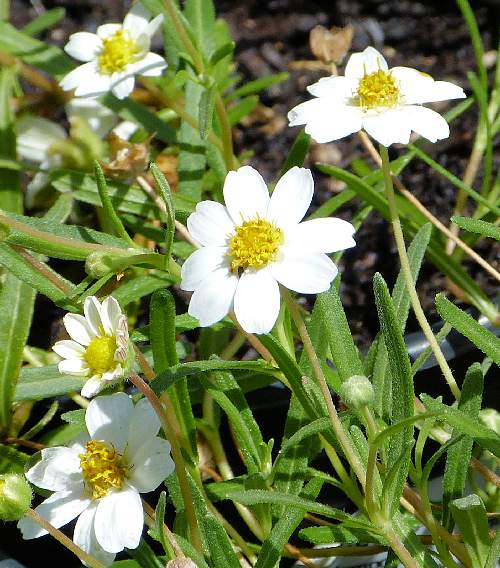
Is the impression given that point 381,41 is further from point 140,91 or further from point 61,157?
point 61,157

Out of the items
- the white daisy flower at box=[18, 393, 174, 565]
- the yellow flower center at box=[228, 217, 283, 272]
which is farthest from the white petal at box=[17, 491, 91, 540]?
the yellow flower center at box=[228, 217, 283, 272]

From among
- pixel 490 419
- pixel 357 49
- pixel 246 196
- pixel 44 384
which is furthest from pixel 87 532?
pixel 357 49

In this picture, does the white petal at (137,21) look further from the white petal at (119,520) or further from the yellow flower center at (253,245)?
the white petal at (119,520)

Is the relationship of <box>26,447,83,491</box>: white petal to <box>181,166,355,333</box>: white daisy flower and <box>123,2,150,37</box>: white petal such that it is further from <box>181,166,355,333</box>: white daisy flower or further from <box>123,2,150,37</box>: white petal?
<box>123,2,150,37</box>: white petal

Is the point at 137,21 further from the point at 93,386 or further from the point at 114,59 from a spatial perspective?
the point at 93,386

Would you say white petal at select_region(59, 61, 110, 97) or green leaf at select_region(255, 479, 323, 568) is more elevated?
white petal at select_region(59, 61, 110, 97)

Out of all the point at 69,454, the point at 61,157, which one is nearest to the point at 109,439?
the point at 69,454
